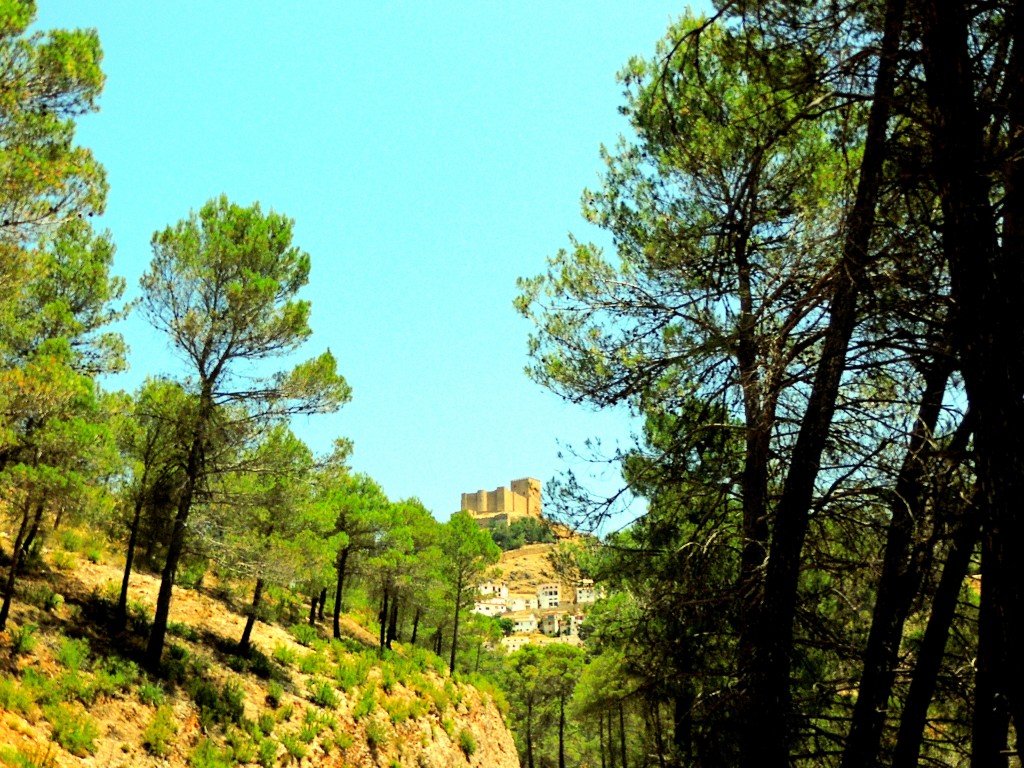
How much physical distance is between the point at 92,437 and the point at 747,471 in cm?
1160

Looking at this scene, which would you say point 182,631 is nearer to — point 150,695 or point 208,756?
point 150,695

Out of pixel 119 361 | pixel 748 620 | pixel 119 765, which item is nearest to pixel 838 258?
pixel 748 620

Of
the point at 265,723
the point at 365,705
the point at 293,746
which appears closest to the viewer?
the point at 293,746

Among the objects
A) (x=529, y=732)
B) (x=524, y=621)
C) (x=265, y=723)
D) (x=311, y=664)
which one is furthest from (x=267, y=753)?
(x=524, y=621)

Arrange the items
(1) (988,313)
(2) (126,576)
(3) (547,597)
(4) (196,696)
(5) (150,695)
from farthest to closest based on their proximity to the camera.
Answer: (3) (547,597) < (2) (126,576) < (4) (196,696) < (5) (150,695) < (1) (988,313)

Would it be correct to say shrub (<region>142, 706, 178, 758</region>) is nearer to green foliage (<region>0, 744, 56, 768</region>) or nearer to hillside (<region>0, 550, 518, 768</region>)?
hillside (<region>0, 550, 518, 768</region>)

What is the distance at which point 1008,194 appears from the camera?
11.8 ft

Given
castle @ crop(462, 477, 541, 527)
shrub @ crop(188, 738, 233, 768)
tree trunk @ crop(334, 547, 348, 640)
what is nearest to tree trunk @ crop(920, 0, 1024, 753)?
Answer: shrub @ crop(188, 738, 233, 768)

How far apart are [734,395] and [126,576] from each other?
1413 centimetres

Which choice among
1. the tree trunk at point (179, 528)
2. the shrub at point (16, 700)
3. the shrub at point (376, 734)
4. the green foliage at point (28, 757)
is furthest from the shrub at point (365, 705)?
the green foliage at point (28, 757)

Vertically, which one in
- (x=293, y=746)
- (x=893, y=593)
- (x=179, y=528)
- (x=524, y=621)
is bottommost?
(x=524, y=621)

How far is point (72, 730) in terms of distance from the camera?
10172mm

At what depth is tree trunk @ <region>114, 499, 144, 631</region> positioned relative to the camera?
14.9 metres

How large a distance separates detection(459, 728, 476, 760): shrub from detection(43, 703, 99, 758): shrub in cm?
1231
